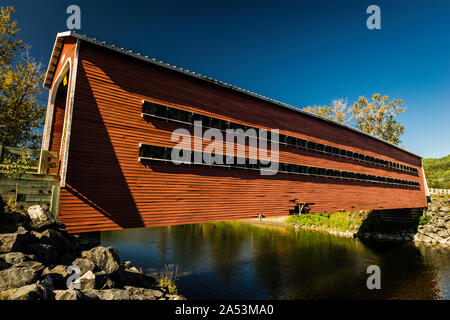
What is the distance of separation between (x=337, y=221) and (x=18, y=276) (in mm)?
42714

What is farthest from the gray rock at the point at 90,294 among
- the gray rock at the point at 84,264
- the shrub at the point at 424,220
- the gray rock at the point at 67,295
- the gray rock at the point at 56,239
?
the shrub at the point at 424,220

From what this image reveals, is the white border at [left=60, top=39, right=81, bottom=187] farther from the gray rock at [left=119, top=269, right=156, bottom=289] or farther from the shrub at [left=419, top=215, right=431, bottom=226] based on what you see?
the shrub at [left=419, top=215, right=431, bottom=226]

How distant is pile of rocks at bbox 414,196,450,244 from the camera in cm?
3244

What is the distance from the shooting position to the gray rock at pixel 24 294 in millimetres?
4992

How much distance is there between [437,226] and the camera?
110ft

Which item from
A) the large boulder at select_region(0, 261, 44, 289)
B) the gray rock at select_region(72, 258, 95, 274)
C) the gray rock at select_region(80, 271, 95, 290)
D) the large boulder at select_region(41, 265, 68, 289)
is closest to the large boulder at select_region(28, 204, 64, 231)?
the gray rock at select_region(72, 258, 95, 274)

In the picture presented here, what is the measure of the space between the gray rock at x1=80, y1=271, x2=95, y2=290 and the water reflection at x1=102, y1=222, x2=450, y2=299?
992 cm

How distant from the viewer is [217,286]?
56.5ft

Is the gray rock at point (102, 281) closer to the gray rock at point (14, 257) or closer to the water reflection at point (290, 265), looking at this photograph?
the gray rock at point (14, 257)

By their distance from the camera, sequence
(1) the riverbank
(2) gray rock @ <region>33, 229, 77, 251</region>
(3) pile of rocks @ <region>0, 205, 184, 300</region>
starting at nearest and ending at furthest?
1. (3) pile of rocks @ <region>0, 205, 184, 300</region>
2. (2) gray rock @ <region>33, 229, 77, 251</region>
3. (1) the riverbank

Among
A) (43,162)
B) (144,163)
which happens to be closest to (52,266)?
(43,162)

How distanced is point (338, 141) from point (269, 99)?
9210 millimetres
